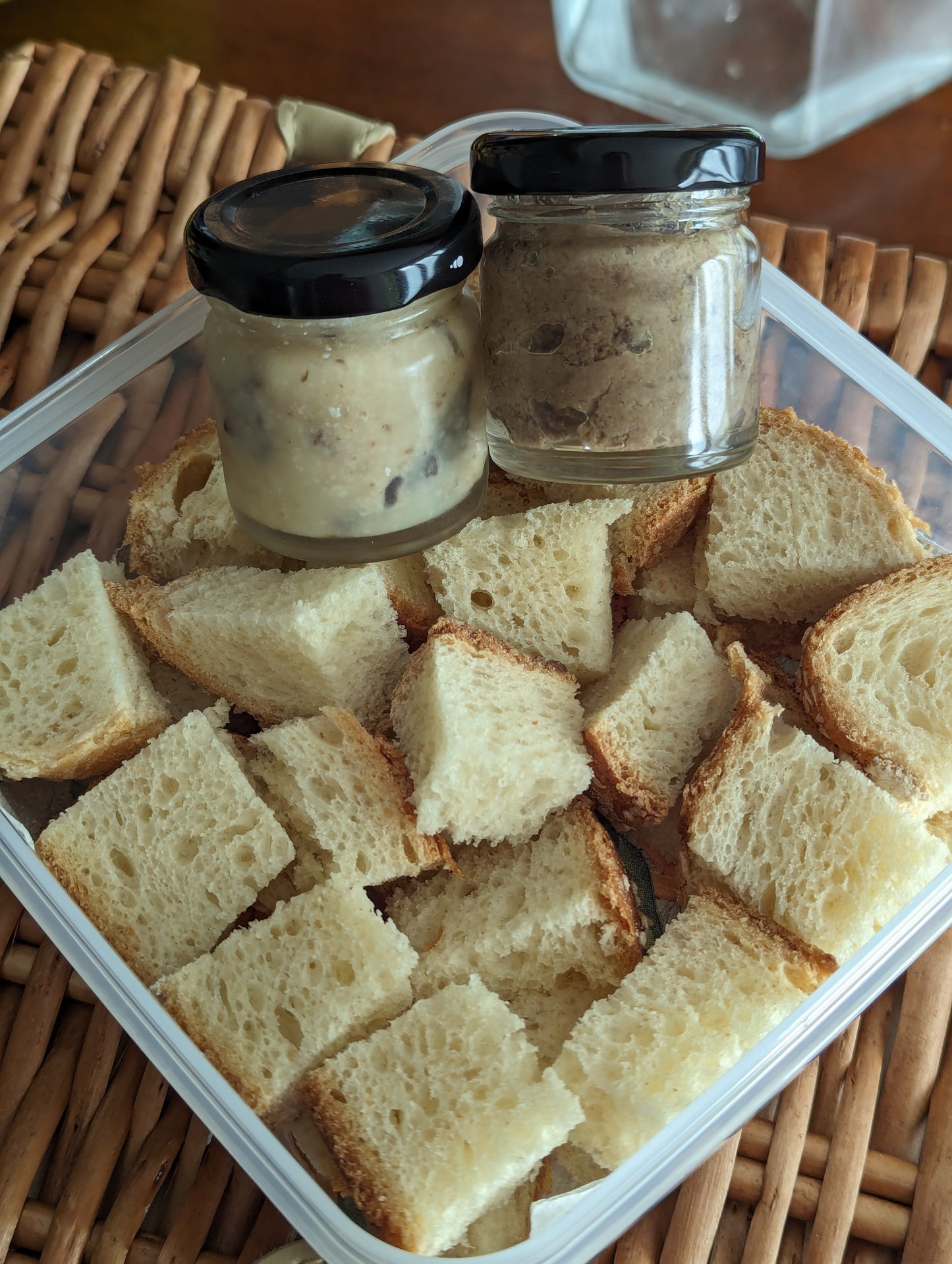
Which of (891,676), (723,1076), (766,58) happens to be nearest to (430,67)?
(766,58)

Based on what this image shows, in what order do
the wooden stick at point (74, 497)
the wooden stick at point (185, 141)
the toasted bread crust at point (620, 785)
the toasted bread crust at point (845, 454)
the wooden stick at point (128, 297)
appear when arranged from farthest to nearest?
the wooden stick at point (185, 141)
the wooden stick at point (128, 297)
the wooden stick at point (74, 497)
the toasted bread crust at point (845, 454)
the toasted bread crust at point (620, 785)

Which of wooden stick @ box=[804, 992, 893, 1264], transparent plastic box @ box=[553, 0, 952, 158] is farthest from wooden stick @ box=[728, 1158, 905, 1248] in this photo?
transparent plastic box @ box=[553, 0, 952, 158]

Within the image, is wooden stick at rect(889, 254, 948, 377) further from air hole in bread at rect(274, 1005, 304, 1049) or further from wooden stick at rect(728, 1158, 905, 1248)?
air hole in bread at rect(274, 1005, 304, 1049)

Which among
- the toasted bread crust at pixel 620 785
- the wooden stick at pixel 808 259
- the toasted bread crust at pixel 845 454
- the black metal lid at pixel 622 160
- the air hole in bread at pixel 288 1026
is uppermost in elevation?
the black metal lid at pixel 622 160

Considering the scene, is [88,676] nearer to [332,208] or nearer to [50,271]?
[332,208]

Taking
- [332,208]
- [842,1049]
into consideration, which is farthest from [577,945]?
[332,208]

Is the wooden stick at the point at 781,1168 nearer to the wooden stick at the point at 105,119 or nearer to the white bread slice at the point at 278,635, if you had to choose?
the white bread slice at the point at 278,635

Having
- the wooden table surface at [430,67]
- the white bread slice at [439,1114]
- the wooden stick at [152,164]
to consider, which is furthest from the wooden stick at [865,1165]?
the wooden table surface at [430,67]

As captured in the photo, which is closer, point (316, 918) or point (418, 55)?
point (316, 918)
